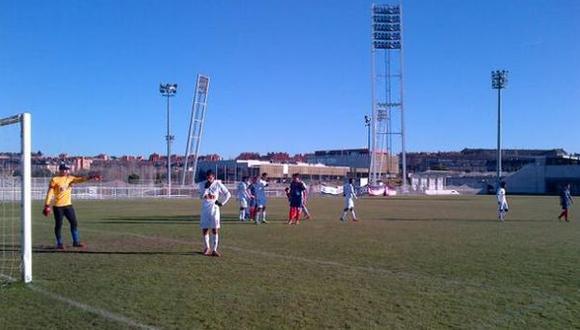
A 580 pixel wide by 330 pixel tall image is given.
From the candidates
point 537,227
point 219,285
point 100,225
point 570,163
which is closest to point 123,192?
point 100,225

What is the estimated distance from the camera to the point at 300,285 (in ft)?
28.1

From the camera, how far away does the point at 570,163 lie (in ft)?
289

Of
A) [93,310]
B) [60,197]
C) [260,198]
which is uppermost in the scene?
[60,197]

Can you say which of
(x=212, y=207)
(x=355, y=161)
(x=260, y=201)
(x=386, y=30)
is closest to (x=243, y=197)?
(x=260, y=201)

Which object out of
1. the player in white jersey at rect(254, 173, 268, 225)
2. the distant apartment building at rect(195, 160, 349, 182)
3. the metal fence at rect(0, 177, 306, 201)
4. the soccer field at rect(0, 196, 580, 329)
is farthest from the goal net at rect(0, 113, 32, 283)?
the distant apartment building at rect(195, 160, 349, 182)

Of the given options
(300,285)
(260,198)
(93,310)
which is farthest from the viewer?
(260,198)

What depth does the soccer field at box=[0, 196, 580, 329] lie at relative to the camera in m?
6.57

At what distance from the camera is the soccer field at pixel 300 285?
6570 mm

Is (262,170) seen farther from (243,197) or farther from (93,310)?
(93,310)

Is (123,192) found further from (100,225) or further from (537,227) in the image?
(537,227)

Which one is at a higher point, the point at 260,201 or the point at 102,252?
the point at 260,201

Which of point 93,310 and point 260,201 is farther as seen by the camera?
point 260,201

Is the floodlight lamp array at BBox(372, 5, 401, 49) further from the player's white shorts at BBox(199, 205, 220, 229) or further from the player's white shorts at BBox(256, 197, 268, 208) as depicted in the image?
the player's white shorts at BBox(199, 205, 220, 229)

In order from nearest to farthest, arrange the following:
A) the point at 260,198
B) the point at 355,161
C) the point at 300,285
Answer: the point at 300,285 → the point at 260,198 → the point at 355,161
